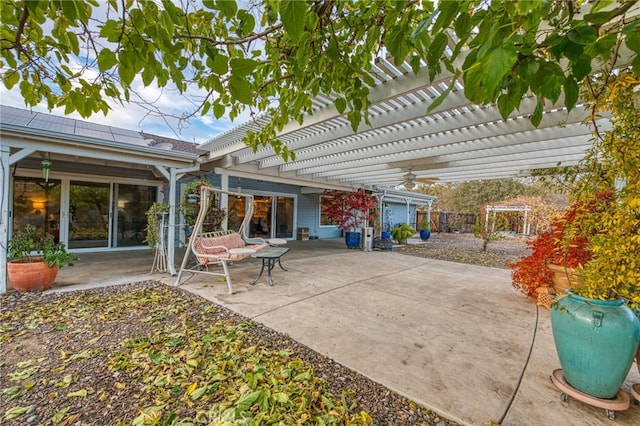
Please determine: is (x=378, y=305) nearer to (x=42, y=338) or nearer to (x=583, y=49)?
(x=583, y=49)

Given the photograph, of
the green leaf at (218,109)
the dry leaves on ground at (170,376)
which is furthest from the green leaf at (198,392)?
the green leaf at (218,109)

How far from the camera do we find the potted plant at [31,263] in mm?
3664

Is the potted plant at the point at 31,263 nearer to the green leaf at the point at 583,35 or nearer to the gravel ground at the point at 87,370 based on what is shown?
the gravel ground at the point at 87,370

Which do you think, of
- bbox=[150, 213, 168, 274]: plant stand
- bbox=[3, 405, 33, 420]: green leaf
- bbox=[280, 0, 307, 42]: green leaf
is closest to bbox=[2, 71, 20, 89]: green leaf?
bbox=[280, 0, 307, 42]: green leaf

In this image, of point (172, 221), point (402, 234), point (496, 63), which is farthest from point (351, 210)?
point (496, 63)

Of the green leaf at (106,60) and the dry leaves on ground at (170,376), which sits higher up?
the green leaf at (106,60)

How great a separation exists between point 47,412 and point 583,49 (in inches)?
125

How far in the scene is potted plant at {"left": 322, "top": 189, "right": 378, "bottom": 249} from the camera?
9578 mm

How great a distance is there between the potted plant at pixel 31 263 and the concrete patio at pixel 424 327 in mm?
274

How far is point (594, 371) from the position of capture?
1773 millimetres

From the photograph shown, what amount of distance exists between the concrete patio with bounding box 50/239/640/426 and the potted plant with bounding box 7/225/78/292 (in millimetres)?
274

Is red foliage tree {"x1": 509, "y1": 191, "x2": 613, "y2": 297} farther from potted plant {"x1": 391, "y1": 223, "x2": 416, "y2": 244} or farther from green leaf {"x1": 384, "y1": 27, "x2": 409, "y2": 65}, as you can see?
potted plant {"x1": 391, "y1": 223, "x2": 416, "y2": 244}

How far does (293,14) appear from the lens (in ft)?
2.88

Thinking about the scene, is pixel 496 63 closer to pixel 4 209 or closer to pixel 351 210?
pixel 4 209
